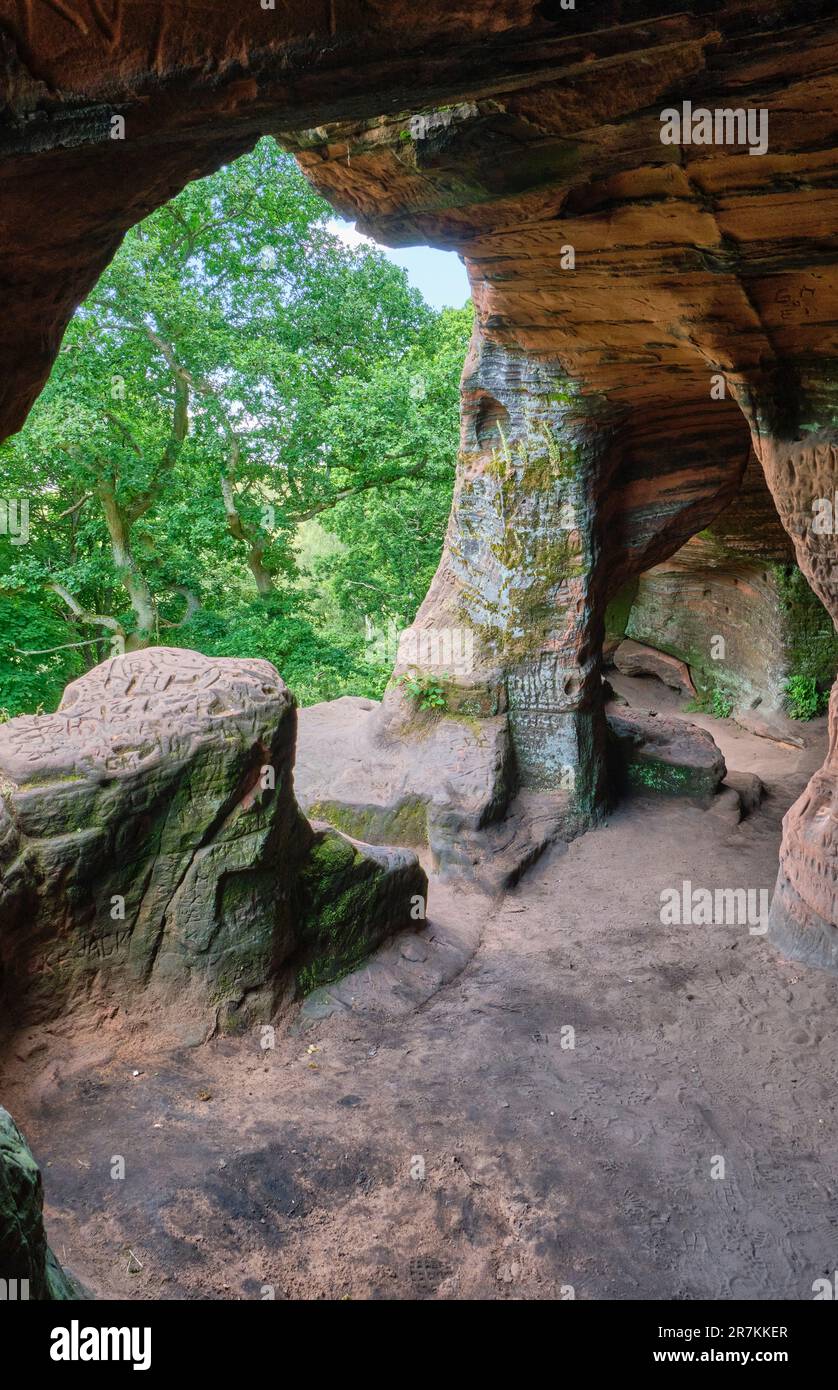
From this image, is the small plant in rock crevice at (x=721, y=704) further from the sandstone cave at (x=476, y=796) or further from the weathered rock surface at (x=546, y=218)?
the weathered rock surface at (x=546, y=218)

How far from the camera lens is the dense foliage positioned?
46.8 feet

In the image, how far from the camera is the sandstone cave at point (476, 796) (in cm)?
247

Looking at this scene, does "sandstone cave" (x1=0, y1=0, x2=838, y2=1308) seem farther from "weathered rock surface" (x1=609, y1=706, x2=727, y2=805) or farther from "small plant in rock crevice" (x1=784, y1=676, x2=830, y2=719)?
"small plant in rock crevice" (x1=784, y1=676, x2=830, y2=719)

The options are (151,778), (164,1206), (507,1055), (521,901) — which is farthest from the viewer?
(521,901)

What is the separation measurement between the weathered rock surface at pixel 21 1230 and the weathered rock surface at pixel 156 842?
2616 millimetres

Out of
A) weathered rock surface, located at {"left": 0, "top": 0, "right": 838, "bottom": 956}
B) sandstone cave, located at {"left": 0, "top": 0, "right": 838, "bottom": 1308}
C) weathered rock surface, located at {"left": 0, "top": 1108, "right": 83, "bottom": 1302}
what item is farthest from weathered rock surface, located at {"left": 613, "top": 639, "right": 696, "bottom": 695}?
weathered rock surface, located at {"left": 0, "top": 1108, "right": 83, "bottom": 1302}

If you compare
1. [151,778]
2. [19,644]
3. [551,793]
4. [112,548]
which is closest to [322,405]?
[112,548]

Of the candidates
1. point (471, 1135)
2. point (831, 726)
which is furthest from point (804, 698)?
point (471, 1135)

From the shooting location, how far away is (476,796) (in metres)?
9.44

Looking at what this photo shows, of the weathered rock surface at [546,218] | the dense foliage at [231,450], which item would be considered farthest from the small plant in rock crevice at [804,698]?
the dense foliage at [231,450]

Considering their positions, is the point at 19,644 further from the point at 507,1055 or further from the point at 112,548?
the point at 507,1055

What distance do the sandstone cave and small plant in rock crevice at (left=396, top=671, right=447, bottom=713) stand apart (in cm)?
4

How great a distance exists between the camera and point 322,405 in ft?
49.4

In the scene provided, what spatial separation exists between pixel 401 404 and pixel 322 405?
134cm
